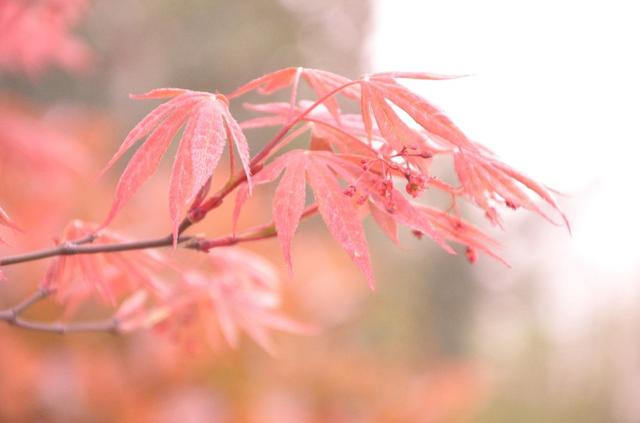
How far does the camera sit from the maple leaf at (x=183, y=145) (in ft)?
2.16

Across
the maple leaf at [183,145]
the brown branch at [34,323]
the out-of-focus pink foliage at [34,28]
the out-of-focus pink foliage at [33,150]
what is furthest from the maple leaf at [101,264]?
the out-of-focus pink foliage at [33,150]

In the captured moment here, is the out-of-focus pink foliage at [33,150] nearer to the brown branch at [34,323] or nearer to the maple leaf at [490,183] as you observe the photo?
the brown branch at [34,323]

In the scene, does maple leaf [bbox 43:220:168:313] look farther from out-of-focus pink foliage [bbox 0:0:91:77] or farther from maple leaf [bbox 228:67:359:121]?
out-of-focus pink foliage [bbox 0:0:91:77]

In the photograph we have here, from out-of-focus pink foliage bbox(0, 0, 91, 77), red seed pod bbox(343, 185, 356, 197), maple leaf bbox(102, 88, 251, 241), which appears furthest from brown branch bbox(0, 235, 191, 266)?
out-of-focus pink foliage bbox(0, 0, 91, 77)

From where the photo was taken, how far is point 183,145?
69cm

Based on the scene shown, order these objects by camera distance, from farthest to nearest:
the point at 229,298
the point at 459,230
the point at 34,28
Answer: the point at 34,28, the point at 229,298, the point at 459,230

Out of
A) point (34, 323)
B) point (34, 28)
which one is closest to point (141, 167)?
point (34, 323)

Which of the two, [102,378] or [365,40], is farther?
[365,40]

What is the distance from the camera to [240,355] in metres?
3.49

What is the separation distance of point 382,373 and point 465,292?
4.11 meters

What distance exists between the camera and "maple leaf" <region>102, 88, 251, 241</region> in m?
0.66

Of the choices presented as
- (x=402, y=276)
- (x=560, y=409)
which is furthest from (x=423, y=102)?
(x=560, y=409)

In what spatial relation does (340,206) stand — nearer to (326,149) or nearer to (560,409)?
(326,149)

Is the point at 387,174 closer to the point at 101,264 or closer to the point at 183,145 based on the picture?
the point at 183,145
